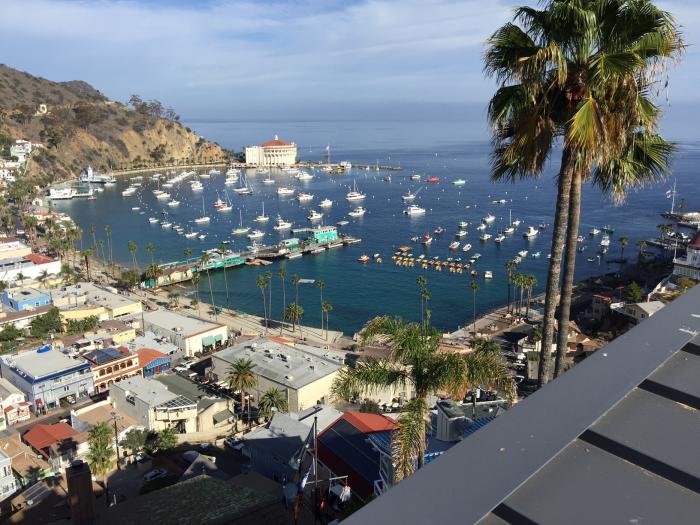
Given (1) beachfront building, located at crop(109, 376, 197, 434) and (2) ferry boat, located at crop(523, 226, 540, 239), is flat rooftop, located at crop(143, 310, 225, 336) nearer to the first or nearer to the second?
(1) beachfront building, located at crop(109, 376, 197, 434)

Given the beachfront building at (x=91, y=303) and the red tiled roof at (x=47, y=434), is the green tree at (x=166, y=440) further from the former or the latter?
the beachfront building at (x=91, y=303)

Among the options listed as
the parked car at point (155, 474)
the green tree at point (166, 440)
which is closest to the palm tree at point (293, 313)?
the green tree at point (166, 440)

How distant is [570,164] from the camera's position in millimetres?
5137

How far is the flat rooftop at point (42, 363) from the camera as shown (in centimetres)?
2200

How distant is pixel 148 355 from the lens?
2572 centimetres

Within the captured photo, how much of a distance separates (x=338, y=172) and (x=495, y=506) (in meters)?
106

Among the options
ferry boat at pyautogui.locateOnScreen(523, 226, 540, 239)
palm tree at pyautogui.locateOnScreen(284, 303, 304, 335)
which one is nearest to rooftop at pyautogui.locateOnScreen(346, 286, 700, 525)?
palm tree at pyautogui.locateOnScreen(284, 303, 304, 335)

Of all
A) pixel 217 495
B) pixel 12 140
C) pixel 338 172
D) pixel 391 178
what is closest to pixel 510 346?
pixel 217 495

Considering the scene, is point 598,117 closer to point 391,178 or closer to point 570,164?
point 570,164

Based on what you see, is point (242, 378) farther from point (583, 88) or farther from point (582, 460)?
point (582, 460)

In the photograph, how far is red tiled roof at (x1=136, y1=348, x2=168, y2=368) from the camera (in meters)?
25.2

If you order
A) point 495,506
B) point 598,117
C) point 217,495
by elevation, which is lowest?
point 217,495

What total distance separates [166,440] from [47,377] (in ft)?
22.4

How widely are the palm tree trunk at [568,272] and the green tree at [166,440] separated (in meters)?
15.5
